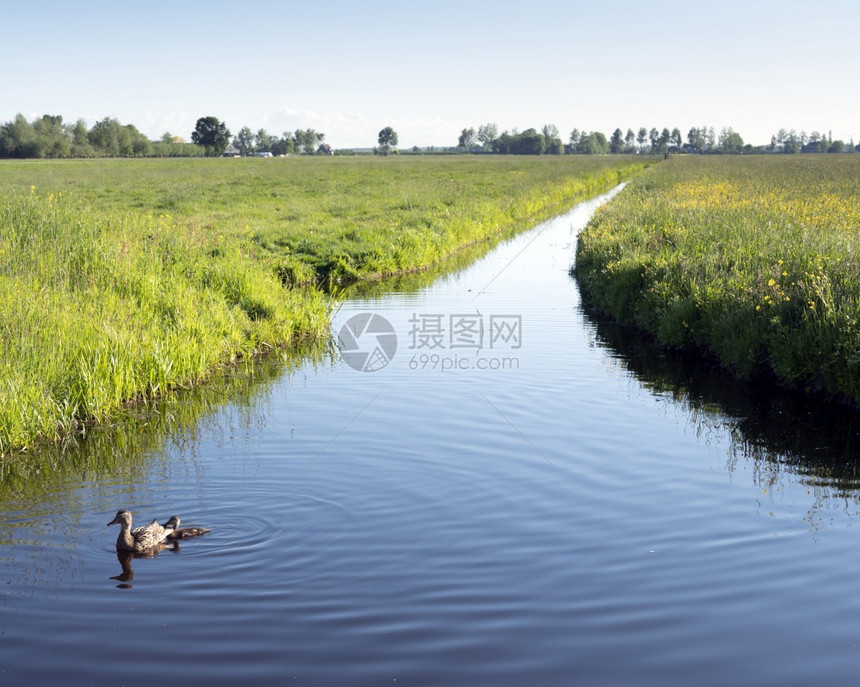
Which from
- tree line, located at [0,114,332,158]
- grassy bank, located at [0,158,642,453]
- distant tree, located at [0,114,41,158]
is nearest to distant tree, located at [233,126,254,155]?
tree line, located at [0,114,332,158]

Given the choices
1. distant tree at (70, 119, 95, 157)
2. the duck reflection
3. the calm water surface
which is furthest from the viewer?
distant tree at (70, 119, 95, 157)

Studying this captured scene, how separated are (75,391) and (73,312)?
1.98 metres

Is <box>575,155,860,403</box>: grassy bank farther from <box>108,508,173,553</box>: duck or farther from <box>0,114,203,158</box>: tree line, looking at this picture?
<box>0,114,203,158</box>: tree line

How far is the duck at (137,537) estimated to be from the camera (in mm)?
6590

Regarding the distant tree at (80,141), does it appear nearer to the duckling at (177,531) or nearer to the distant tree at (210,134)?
the distant tree at (210,134)

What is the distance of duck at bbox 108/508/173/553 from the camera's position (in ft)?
21.6

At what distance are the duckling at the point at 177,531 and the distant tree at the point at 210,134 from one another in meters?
161

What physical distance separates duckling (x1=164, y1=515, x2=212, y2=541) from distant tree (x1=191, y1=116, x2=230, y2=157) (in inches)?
6355

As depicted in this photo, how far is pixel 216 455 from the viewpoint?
29.9 feet

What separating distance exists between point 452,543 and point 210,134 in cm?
16394

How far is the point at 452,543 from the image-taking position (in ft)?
23.0

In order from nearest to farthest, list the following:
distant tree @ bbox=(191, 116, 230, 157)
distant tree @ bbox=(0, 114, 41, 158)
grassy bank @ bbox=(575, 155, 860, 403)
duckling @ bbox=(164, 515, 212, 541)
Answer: duckling @ bbox=(164, 515, 212, 541), grassy bank @ bbox=(575, 155, 860, 403), distant tree @ bbox=(0, 114, 41, 158), distant tree @ bbox=(191, 116, 230, 157)

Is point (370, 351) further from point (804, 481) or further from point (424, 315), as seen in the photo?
point (804, 481)

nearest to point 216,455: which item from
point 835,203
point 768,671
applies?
point 768,671
